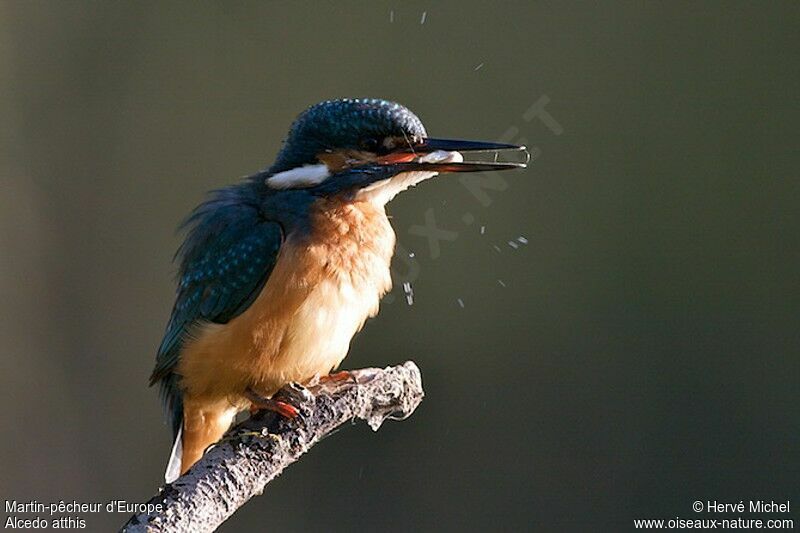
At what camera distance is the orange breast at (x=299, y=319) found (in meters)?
2.22

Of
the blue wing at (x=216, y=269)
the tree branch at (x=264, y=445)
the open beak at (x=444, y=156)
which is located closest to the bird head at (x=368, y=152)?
the open beak at (x=444, y=156)

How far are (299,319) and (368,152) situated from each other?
35 cm

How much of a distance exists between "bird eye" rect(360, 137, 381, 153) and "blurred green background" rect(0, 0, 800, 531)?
5.78 feet

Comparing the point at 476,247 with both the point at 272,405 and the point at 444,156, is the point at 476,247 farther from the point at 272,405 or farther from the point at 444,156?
the point at 272,405

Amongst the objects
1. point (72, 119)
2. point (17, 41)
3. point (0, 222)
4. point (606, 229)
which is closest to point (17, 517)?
point (0, 222)

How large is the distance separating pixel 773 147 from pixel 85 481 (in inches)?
104

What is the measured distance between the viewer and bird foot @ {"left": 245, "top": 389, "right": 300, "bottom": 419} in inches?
83.7

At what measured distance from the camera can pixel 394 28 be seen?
4.73m

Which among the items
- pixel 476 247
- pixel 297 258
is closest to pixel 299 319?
pixel 297 258

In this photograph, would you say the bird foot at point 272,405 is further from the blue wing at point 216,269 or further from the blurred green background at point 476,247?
the blurred green background at point 476,247

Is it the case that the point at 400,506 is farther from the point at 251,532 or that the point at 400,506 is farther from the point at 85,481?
the point at 85,481

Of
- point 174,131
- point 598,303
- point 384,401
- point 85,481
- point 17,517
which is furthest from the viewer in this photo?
point 174,131

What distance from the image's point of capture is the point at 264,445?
6.59 ft

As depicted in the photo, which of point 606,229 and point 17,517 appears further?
point 606,229
